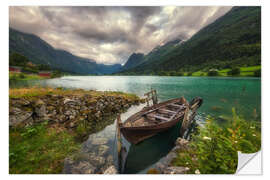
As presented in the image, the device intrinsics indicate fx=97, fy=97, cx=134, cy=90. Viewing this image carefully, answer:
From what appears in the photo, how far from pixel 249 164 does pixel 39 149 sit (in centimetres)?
812

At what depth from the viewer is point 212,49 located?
10912 centimetres

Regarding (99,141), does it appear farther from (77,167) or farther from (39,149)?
(39,149)

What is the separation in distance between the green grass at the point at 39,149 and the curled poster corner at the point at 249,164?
6.36 m

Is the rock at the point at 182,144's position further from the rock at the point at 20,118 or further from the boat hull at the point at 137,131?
the rock at the point at 20,118

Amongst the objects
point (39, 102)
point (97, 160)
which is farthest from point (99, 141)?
point (39, 102)

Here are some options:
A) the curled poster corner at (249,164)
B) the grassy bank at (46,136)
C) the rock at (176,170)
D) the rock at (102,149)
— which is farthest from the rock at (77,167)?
the curled poster corner at (249,164)

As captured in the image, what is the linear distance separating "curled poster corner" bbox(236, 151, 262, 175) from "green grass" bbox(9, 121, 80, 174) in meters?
6.36

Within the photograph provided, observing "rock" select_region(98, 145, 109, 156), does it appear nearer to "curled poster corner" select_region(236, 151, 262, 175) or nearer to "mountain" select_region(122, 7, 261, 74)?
"curled poster corner" select_region(236, 151, 262, 175)

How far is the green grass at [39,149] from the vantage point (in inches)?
135

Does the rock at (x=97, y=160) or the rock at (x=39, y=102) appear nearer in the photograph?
the rock at (x=97, y=160)

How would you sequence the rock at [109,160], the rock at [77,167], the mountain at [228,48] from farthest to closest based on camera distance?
the mountain at [228,48] < the rock at [109,160] < the rock at [77,167]
